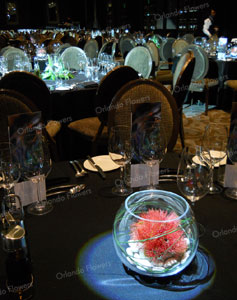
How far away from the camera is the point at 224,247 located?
84cm

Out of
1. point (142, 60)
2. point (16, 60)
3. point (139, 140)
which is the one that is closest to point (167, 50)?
point (142, 60)

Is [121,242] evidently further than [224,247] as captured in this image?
No

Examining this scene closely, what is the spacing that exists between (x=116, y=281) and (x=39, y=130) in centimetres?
59

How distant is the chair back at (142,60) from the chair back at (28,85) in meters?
2.03

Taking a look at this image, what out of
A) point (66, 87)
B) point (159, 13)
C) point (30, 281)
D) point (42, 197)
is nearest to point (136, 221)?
point (30, 281)

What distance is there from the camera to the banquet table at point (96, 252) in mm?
695

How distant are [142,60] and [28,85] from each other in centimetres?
230

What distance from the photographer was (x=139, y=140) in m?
1.16

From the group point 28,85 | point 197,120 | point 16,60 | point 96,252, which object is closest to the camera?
point 96,252

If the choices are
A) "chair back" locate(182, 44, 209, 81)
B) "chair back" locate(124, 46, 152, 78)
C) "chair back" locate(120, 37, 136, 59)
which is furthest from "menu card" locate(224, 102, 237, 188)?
"chair back" locate(120, 37, 136, 59)

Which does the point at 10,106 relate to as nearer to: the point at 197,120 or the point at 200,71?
the point at 197,120

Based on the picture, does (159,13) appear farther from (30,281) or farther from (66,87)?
(30,281)

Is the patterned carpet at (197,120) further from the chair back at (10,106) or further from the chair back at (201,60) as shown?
the chair back at (10,106)

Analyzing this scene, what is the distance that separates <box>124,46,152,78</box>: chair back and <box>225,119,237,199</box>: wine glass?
10.9 feet
